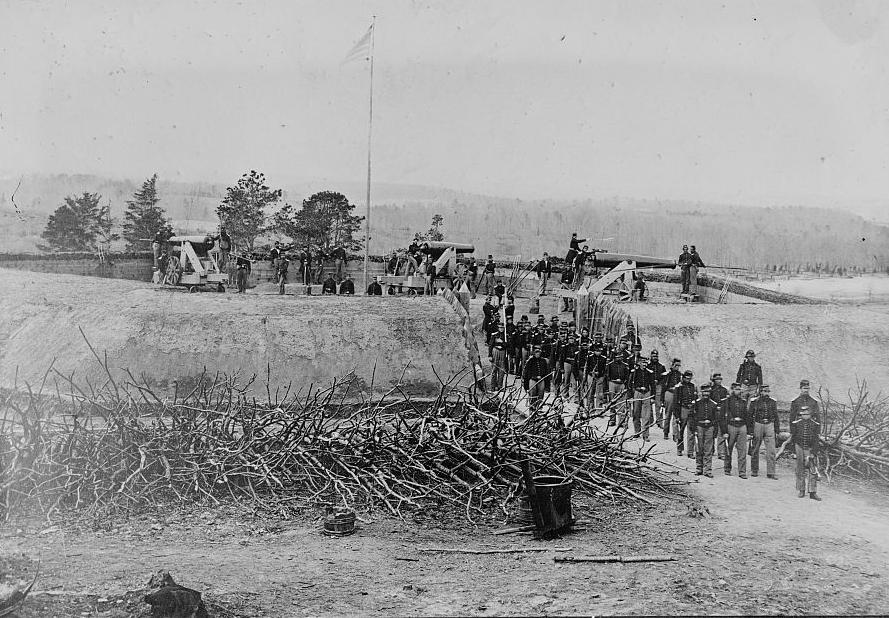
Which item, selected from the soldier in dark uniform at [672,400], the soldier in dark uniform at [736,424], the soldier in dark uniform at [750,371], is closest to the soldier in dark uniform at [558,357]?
the soldier in dark uniform at [672,400]

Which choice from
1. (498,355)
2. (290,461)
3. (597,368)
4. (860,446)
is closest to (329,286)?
(498,355)

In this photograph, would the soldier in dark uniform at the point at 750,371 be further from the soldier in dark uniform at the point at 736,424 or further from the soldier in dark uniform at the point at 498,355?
the soldier in dark uniform at the point at 498,355

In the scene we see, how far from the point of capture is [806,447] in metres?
12.2

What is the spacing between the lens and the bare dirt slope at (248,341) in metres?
15.7

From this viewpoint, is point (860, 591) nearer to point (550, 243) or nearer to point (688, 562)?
point (688, 562)

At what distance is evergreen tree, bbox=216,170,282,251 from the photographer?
39656 millimetres

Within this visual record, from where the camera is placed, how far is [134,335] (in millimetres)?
15922

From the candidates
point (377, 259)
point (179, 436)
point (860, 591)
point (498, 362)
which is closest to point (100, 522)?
point (179, 436)

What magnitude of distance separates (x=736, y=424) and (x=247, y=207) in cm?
3088

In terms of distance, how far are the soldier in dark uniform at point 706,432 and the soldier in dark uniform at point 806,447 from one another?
124 centimetres

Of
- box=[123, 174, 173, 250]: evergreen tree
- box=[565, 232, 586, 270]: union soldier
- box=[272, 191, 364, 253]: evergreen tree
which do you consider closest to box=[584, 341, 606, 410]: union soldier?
box=[565, 232, 586, 270]: union soldier

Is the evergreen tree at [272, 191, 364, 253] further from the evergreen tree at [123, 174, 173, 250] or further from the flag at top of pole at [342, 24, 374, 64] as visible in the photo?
the flag at top of pole at [342, 24, 374, 64]

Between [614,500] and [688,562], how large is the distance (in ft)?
6.82

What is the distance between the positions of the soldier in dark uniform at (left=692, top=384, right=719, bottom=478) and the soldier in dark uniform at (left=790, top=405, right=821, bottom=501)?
1.24 metres
